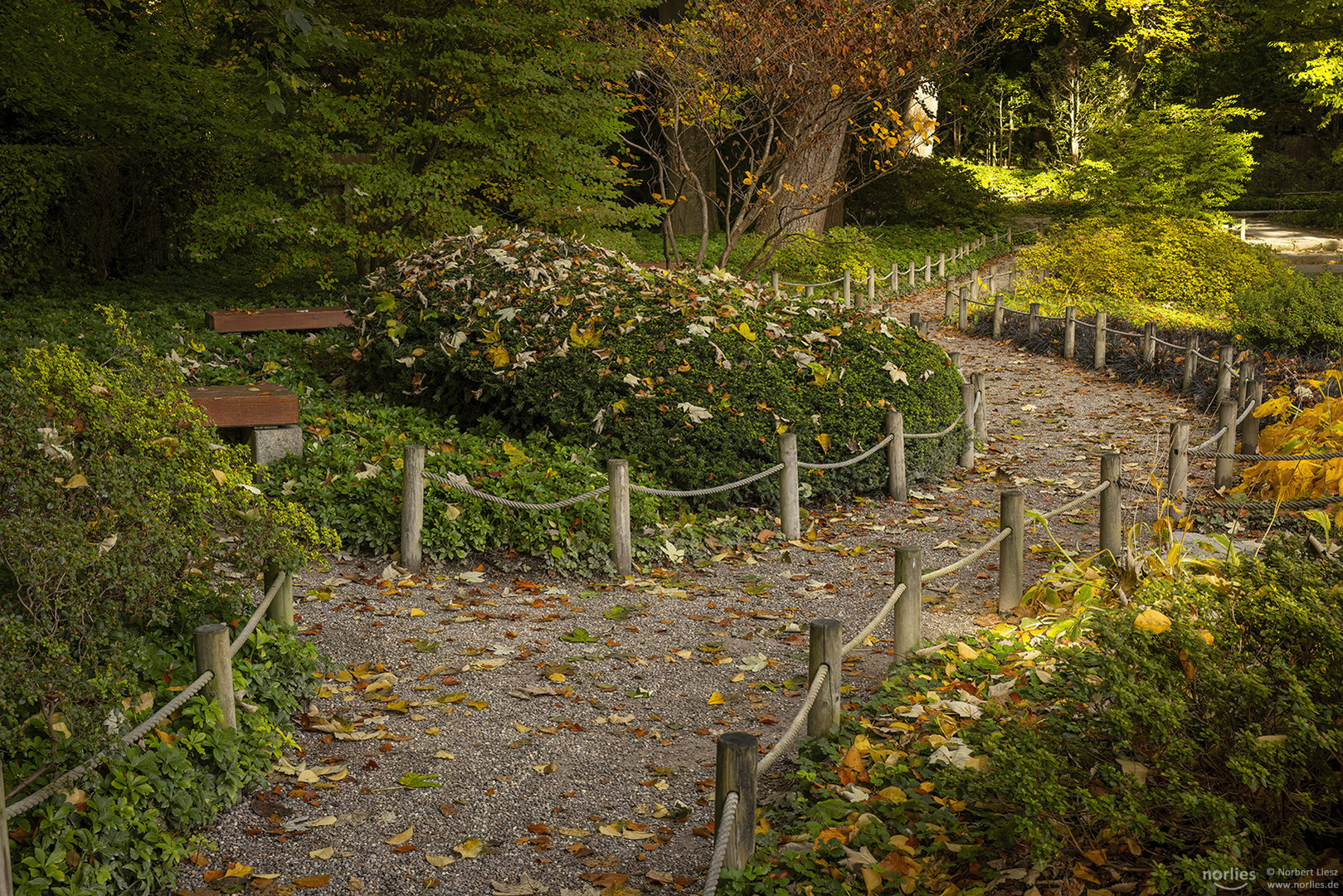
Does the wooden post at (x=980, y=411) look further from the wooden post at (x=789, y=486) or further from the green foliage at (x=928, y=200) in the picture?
the green foliage at (x=928, y=200)

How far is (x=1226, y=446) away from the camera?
8.91 metres

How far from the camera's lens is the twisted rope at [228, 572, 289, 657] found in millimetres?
4154

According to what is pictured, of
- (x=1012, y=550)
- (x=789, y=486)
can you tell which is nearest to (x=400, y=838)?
(x=1012, y=550)

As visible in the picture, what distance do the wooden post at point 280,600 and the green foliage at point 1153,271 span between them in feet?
59.3

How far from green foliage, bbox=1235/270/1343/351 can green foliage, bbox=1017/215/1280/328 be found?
18.4ft

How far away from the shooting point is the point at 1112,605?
4957 mm

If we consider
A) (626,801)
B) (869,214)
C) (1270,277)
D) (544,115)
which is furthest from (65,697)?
(869,214)

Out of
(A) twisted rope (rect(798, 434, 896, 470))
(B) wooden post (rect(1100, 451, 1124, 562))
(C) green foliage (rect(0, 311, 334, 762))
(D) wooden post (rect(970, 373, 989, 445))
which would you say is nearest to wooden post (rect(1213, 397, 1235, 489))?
(D) wooden post (rect(970, 373, 989, 445))

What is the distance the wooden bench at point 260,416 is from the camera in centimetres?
724

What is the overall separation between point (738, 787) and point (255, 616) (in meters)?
2.37

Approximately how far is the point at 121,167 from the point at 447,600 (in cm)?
1283

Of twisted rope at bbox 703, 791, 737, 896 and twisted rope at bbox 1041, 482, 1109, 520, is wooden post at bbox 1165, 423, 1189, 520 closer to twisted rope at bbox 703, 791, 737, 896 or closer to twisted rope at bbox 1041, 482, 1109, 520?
twisted rope at bbox 1041, 482, 1109, 520

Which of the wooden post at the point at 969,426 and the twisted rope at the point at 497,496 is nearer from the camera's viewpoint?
the twisted rope at the point at 497,496

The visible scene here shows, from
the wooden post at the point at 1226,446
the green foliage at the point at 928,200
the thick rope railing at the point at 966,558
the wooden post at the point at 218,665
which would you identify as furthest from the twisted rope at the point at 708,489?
the green foliage at the point at 928,200
